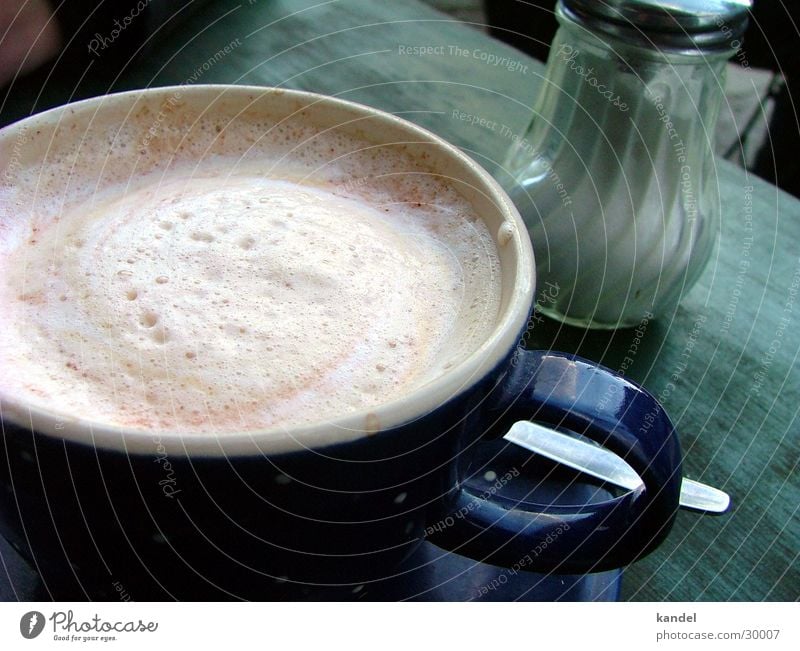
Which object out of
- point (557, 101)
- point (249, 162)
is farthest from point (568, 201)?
point (249, 162)

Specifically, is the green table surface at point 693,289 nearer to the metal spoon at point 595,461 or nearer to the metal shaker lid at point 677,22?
the metal spoon at point 595,461

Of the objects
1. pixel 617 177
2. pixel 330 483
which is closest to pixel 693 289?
pixel 617 177

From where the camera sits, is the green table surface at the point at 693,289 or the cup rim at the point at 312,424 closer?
the cup rim at the point at 312,424

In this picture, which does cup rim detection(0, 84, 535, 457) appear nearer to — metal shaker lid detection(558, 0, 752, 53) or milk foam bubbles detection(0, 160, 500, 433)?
milk foam bubbles detection(0, 160, 500, 433)

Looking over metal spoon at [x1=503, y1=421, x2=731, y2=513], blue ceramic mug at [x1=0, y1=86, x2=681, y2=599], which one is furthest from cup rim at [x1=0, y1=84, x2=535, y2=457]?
metal spoon at [x1=503, y1=421, x2=731, y2=513]

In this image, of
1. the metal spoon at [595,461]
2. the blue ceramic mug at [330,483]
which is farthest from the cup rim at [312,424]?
the metal spoon at [595,461]

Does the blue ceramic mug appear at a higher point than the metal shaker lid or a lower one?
lower

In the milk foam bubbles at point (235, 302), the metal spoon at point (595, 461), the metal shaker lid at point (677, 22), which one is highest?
the metal shaker lid at point (677, 22)

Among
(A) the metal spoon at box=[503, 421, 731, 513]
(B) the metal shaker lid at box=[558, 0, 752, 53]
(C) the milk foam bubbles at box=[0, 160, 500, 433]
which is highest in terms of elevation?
(B) the metal shaker lid at box=[558, 0, 752, 53]
